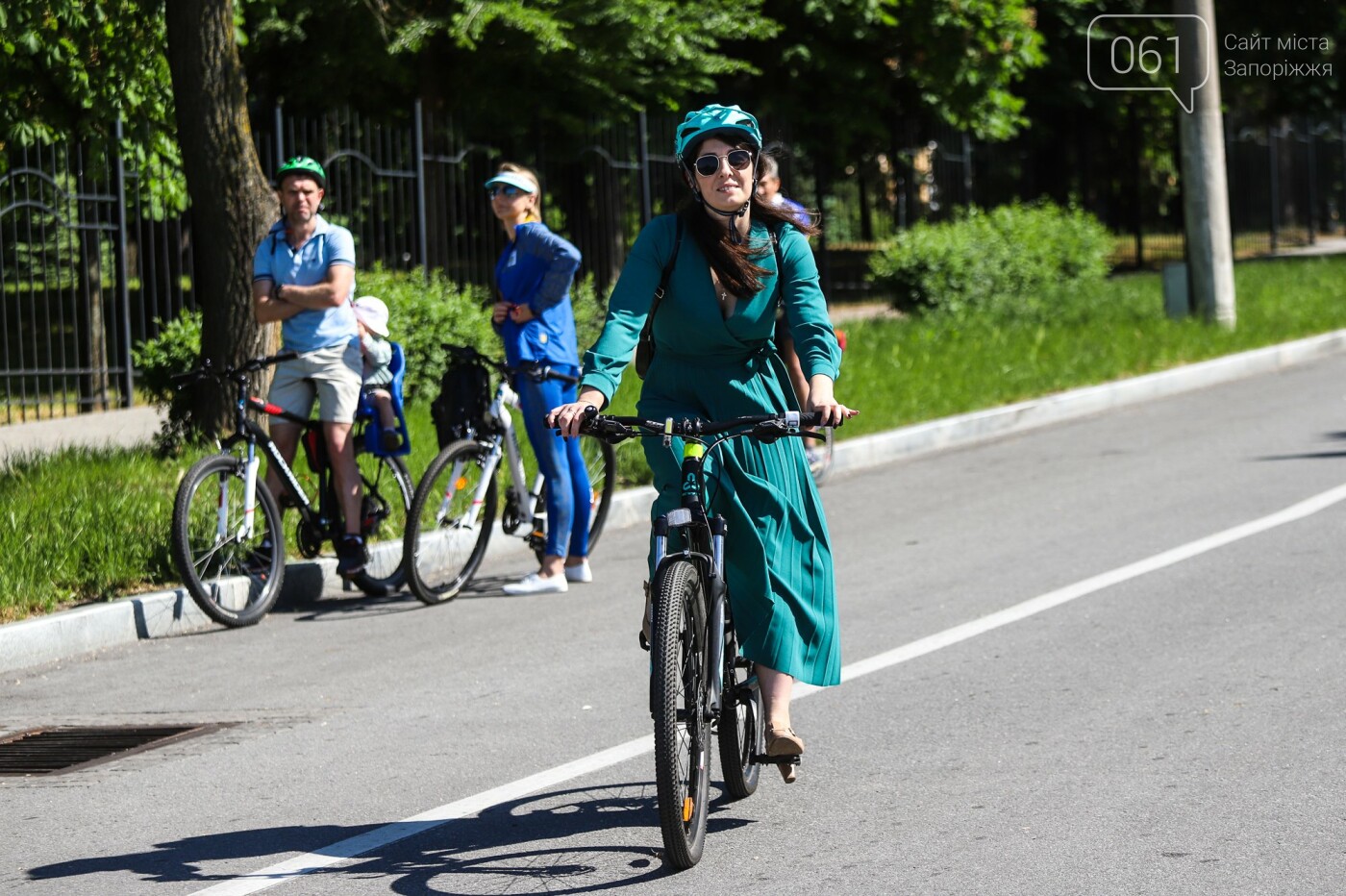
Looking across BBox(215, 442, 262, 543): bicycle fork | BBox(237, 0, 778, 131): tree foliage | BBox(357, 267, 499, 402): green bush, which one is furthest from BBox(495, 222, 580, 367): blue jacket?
BBox(237, 0, 778, 131): tree foliage

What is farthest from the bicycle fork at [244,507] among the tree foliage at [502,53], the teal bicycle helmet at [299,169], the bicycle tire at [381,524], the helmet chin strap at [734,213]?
the tree foliage at [502,53]

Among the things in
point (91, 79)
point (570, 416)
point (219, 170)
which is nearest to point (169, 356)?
point (91, 79)

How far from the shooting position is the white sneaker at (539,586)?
8.59 metres

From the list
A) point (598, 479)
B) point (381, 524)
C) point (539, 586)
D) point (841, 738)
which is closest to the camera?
point (841, 738)

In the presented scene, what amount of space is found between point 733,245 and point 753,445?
52 centimetres

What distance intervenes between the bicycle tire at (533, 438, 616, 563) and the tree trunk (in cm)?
225

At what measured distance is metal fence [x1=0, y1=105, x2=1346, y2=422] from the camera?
15961 mm

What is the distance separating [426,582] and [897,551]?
236 centimetres

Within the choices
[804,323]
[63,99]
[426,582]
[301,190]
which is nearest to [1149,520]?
[426,582]

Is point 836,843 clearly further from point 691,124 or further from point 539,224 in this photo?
point 539,224

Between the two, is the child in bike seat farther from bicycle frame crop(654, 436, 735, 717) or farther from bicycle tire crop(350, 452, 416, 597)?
bicycle frame crop(654, 436, 735, 717)

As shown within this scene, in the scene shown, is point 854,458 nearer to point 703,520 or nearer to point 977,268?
point 703,520

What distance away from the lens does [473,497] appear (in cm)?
863

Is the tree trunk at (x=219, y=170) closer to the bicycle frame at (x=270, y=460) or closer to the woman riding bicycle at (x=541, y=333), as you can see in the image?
the bicycle frame at (x=270, y=460)
